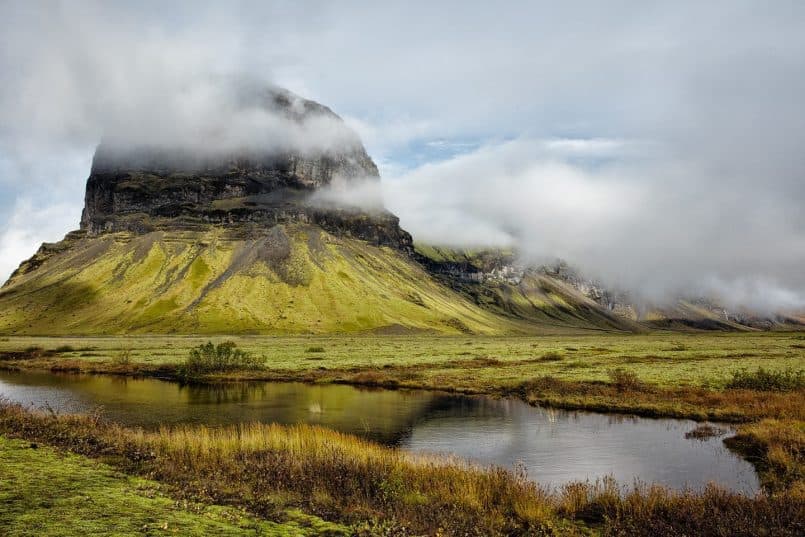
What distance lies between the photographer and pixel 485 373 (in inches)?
2987

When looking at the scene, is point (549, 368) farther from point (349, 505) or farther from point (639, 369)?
point (349, 505)

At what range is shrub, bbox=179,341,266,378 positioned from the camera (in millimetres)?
80644

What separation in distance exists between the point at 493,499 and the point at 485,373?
56085 mm

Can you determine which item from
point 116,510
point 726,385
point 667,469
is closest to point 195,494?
point 116,510

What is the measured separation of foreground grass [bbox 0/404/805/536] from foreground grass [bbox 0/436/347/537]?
43.3 inches

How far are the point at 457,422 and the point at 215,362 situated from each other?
51.1 m

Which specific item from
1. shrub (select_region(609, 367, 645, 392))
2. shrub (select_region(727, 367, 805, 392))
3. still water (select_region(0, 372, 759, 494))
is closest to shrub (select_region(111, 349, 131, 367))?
still water (select_region(0, 372, 759, 494))

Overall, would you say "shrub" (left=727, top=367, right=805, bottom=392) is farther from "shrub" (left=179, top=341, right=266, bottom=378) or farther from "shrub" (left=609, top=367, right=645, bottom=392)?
"shrub" (left=179, top=341, right=266, bottom=378)

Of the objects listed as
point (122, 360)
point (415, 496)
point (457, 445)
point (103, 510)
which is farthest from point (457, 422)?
point (122, 360)

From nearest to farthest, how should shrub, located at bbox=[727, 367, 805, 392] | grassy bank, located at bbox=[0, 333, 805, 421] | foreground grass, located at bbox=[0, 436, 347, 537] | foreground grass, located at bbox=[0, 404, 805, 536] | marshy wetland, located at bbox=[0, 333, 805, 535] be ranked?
foreground grass, located at bbox=[0, 436, 347, 537] → foreground grass, located at bbox=[0, 404, 805, 536] → marshy wetland, located at bbox=[0, 333, 805, 535] → grassy bank, located at bbox=[0, 333, 805, 421] → shrub, located at bbox=[727, 367, 805, 392]

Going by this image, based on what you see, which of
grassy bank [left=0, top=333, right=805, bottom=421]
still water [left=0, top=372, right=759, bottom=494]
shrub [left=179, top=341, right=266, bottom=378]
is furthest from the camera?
shrub [left=179, top=341, right=266, bottom=378]

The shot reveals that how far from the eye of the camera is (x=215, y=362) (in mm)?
82938

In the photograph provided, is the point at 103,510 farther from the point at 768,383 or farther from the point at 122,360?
the point at 122,360

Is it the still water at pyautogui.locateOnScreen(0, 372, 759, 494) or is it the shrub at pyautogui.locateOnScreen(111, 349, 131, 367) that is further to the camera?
the shrub at pyautogui.locateOnScreen(111, 349, 131, 367)
